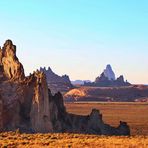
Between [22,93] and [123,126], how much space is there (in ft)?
39.9

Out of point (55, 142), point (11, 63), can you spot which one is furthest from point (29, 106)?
point (55, 142)

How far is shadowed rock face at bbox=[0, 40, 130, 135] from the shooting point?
1485 inches

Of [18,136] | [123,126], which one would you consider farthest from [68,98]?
[18,136]

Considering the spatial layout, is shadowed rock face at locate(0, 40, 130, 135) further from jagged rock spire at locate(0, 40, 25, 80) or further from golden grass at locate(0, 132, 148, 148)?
golden grass at locate(0, 132, 148, 148)

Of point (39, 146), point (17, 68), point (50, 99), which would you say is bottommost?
point (39, 146)

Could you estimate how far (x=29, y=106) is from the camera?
129 feet

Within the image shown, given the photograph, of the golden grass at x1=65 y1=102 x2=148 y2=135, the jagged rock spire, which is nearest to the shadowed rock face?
the jagged rock spire

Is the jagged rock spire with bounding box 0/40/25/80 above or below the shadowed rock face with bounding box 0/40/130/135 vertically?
above

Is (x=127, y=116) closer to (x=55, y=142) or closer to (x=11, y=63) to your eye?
(x=11, y=63)

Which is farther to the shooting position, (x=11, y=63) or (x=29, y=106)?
(x=11, y=63)

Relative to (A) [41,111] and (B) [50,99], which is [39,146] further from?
(B) [50,99]

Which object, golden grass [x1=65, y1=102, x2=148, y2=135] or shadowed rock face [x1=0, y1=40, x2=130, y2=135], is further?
golden grass [x1=65, y1=102, x2=148, y2=135]

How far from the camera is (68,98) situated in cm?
19538

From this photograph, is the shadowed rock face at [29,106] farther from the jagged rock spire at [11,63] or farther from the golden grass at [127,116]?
the golden grass at [127,116]
